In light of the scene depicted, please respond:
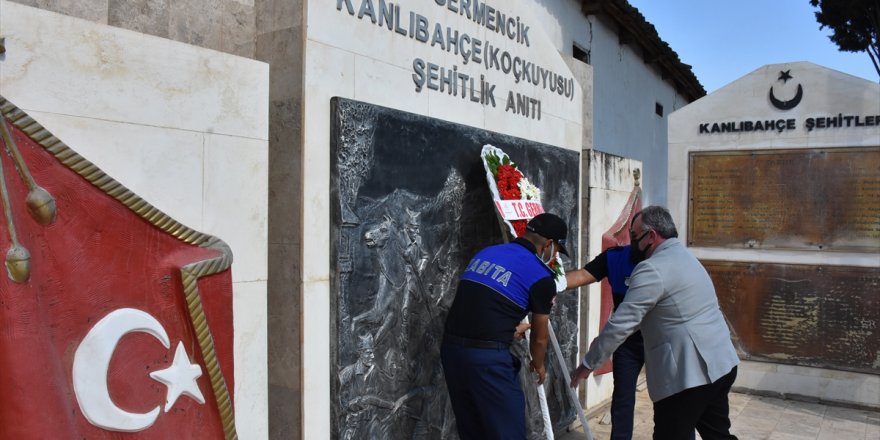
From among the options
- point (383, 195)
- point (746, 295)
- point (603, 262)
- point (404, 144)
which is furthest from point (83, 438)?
point (746, 295)

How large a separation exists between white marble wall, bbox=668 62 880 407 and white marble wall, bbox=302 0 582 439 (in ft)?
12.5

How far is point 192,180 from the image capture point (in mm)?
2779

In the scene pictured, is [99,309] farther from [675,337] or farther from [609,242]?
[609,242]

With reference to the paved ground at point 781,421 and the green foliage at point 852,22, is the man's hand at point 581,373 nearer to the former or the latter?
the paved ground at point 781,421

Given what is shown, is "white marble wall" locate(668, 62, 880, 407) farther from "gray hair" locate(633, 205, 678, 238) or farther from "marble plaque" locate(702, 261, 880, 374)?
"gray hair" locate(633, 205, 678, 238)

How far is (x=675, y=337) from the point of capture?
11.8ft

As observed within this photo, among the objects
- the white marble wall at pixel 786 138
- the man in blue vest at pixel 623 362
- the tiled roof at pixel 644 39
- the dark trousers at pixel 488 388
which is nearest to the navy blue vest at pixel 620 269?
the man in blue vest at pixel 623 362

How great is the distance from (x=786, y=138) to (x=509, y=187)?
400cm

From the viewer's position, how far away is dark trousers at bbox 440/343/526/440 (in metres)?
3.50

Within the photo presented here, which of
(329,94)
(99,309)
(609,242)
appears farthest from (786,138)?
(99,309)

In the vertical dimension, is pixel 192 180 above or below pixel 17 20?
below

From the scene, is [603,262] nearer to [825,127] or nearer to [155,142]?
[155,142]

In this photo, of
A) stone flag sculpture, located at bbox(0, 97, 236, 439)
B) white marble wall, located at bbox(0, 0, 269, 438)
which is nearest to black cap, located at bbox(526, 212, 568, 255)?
white marble wall, located at bbox(0, 0, 269, 438)

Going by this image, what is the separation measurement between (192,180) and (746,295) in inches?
236
